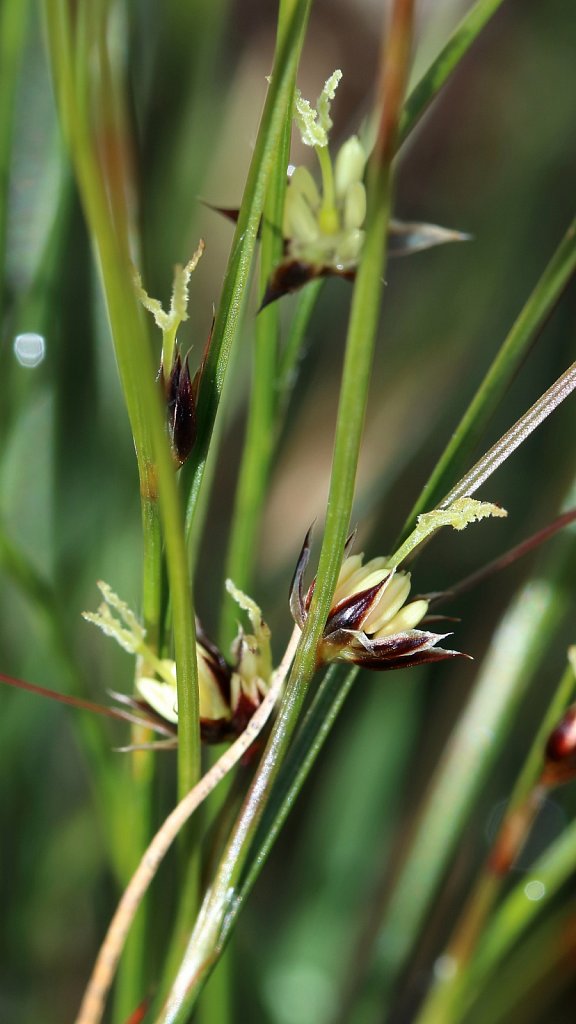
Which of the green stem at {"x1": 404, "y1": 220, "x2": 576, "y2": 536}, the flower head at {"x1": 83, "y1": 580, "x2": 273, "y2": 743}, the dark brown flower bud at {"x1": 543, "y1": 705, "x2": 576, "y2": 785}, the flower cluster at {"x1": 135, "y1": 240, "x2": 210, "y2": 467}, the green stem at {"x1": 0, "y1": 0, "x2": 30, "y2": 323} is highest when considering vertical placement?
the green stem at {"x1": 0, "y1": 0, "x2": 30, "y2": 323}

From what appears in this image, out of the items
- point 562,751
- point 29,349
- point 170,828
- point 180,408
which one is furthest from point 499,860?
point 29,349

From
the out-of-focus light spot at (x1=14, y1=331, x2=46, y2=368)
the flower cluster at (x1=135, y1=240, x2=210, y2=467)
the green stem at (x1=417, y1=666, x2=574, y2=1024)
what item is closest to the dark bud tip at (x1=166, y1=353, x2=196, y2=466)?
the flower cluster at (x1=135, y1=240, x2=210, y2=467)

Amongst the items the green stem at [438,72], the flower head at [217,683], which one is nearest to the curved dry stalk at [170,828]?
the flower head at [217,683]

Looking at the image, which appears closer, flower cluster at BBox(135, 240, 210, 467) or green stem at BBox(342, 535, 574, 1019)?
flower cluster at BBox(135, 240, 210, 467)

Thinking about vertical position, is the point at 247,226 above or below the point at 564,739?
above

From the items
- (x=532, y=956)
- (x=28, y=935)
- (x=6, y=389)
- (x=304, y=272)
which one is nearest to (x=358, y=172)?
(x=304, y=272)

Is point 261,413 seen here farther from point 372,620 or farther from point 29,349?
point 29,349

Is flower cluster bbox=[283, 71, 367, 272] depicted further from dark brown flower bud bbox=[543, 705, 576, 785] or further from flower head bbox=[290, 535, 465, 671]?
dark brown flower bud bbox=[543, 705, 576, 785]
